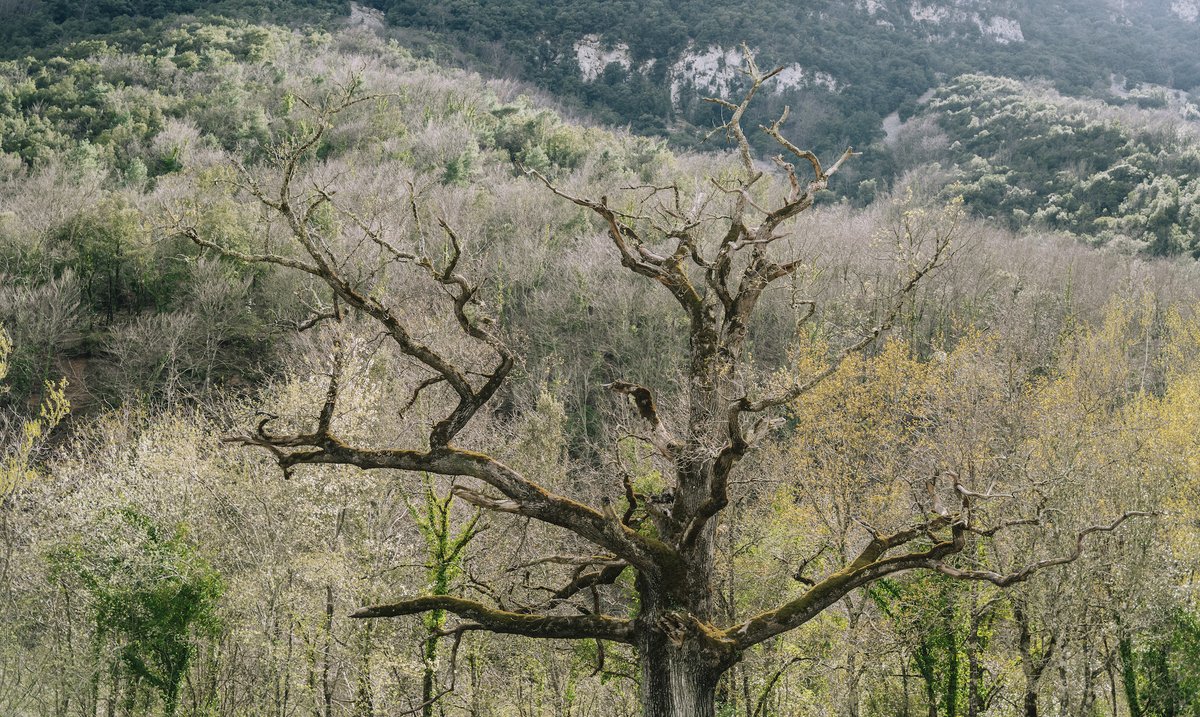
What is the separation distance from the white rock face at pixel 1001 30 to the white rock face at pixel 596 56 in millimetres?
50571

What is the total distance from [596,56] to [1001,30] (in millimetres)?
57265

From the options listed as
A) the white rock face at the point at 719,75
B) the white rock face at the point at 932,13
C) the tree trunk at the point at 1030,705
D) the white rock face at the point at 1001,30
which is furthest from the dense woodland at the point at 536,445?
the white rock face at the point at 1001,30

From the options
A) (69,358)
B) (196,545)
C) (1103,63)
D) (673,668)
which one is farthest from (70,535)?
(1103,63)

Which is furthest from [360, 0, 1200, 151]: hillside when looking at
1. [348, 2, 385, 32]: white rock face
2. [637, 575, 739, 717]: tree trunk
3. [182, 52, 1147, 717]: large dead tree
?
[637, 575, 739, 717]: tree trunk

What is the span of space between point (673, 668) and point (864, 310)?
32.0 m

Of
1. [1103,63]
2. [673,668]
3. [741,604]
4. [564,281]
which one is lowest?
[673,668]

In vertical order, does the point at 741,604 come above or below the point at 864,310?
below

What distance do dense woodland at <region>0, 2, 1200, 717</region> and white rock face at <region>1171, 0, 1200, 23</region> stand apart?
316 feet

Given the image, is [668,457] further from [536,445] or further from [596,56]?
[596,56]

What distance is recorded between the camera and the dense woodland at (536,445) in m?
7.30

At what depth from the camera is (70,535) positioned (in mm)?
17719

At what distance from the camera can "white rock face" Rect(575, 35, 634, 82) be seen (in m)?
105

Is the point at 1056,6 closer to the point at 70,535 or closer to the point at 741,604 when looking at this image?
the point at 741,604

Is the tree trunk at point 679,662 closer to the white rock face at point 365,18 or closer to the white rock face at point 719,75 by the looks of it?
the white rock face at point 719,75
